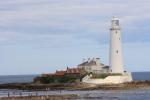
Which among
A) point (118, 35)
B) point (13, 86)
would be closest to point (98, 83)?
point (118, 35)

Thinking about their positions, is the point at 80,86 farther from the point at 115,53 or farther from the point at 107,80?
the point at 115,53

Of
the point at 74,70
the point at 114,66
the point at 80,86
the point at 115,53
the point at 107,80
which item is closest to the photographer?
the point at 80,86

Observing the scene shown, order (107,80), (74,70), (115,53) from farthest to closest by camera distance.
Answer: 1. (74,70)
2. (115,53)
3. (107,80)

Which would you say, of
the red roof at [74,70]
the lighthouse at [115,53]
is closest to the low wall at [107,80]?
the lighthouse at [115,53]

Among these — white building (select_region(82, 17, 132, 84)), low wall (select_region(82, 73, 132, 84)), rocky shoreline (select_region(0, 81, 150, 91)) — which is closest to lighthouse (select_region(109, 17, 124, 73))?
white building (select_region(82, 17, 132, 84))

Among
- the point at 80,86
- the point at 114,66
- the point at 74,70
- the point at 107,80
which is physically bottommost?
the point at 80,86

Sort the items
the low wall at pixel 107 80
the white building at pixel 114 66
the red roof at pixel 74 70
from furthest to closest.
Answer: the red roof at pixel 74 70, the white building at pixel 114 66, the low wall at pixel 107 80

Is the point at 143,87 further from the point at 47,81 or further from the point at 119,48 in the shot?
the point at 47,81

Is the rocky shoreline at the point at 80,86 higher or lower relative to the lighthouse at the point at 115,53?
lower

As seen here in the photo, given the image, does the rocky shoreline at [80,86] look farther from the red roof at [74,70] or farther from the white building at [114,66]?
the red roof at [74,70]

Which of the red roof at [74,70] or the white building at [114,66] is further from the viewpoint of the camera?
the red roof at [74,70]

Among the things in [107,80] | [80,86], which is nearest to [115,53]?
[107,80]

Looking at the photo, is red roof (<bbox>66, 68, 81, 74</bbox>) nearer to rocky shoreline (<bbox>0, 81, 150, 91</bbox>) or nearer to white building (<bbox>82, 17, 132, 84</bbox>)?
rocky shoreline (<bbox>0, 81, 150, 91</bbox>)

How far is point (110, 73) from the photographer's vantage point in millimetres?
88375
